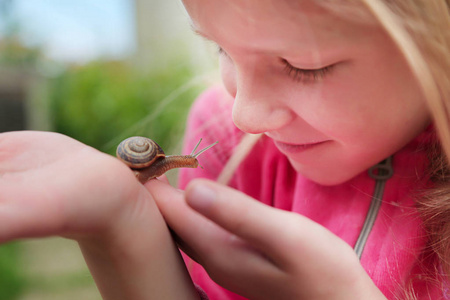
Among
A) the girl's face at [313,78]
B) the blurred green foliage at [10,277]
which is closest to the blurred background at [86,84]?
the blurred green foliage at [10,277]

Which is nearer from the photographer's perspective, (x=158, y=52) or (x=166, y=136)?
(x=166, y=136)

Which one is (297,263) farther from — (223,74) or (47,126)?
(47,126)

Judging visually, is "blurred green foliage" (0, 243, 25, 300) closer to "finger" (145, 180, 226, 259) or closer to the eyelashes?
"finger" (145, 180, 226, 259)

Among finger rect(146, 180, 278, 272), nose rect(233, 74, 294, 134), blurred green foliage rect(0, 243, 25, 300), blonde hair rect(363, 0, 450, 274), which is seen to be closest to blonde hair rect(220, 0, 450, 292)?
blonde hair rect(363, 0, 450, 274)

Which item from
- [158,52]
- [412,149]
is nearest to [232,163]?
[412,149]

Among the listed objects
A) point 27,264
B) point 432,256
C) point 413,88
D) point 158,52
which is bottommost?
point 27,264

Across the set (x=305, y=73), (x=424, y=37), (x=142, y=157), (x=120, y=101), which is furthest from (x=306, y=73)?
(x=120, y=101)
